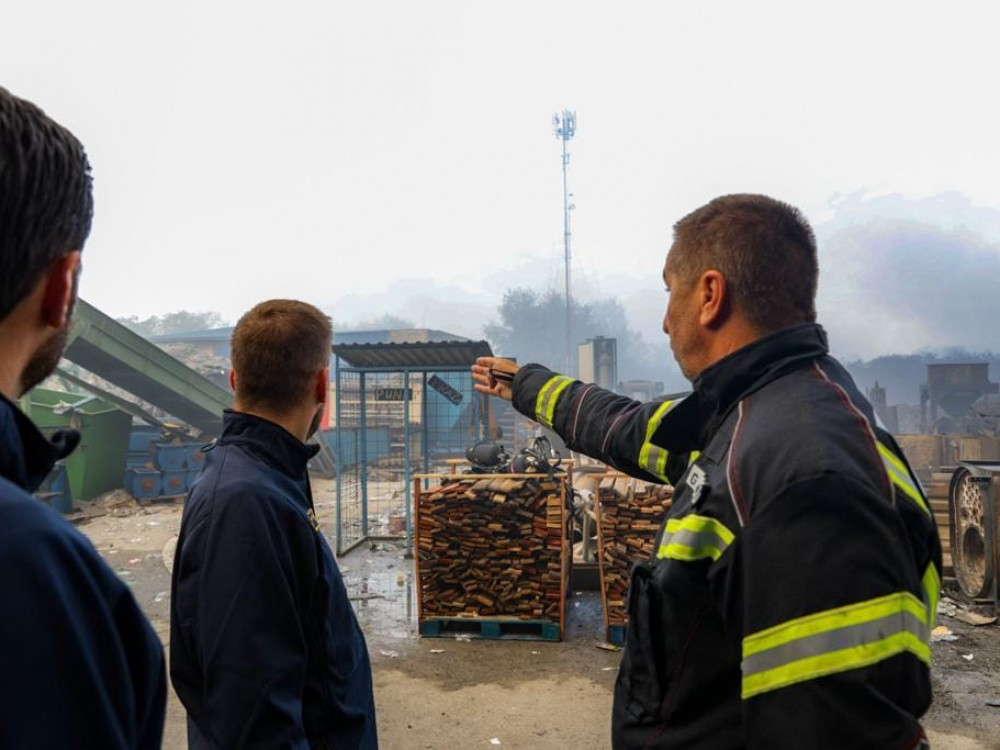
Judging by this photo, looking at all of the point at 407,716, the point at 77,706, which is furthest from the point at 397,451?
the point at 77,706

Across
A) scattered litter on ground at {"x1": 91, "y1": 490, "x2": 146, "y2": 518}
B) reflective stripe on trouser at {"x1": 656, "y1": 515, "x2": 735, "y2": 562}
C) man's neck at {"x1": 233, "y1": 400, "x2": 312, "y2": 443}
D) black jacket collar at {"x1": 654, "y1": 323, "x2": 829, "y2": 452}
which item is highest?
black jacket collar at {"x1": 654, "y1": 323, "x2": 829, "y2": 452}

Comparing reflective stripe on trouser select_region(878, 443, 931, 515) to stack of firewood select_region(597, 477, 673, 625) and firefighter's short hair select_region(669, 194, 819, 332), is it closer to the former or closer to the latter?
firefighter's short hair select_region(669, 194, 819, 332)

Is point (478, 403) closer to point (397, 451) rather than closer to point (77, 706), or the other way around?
point (397, 451)

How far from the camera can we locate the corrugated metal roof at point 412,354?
8953 millimetres

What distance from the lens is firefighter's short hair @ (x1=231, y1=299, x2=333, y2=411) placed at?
1960mm

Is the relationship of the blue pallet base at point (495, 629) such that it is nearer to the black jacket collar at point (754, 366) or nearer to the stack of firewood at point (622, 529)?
the stack of firewood at point (622, 529)

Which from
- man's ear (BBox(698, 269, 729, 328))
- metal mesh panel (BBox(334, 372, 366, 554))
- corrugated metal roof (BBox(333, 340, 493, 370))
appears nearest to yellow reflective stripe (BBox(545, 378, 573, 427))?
man's ear (BBox(698, 269, 729, 328))

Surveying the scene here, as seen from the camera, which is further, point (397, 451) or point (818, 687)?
point (397, 451)

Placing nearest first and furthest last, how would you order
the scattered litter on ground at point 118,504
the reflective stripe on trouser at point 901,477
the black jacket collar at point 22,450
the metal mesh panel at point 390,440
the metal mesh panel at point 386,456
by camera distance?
1. the black jacket collar at point 22,450
2. the reflective stripe on trouser at point 901,477
3. the metal mesh panel at point 390,440
4. the metal mesh panel at point 386,456
5. the scattered litter on ground at point 118,504

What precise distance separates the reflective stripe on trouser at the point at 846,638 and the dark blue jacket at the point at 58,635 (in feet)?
3.15

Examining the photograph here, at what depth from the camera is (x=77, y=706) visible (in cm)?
66

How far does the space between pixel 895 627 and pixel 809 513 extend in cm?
22

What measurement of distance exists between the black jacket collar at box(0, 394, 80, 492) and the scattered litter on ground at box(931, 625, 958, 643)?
24.0 feet

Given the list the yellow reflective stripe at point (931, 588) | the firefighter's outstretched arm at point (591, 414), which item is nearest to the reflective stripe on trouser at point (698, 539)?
the yellow reflective stripe at point (931, 588)
